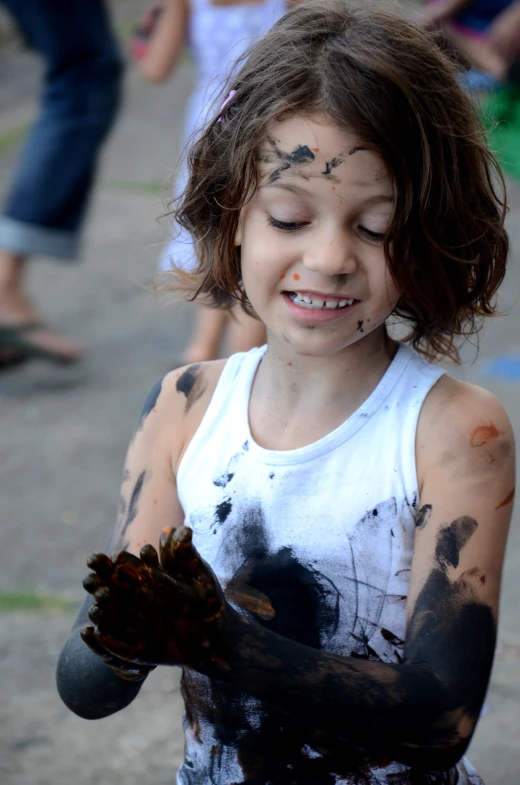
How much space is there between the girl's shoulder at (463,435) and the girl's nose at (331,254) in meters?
0.25

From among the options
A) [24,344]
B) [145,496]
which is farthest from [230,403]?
[24,344]

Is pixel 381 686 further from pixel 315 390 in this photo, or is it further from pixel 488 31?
pixel 488 31

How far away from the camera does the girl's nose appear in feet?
4.87

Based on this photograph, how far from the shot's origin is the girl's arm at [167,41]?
13.2 ft

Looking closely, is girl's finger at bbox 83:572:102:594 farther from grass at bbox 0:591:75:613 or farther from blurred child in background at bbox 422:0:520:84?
blurred child in background at bbox 422:0:520:84

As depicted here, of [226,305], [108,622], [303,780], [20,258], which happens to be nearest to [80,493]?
[20,258]

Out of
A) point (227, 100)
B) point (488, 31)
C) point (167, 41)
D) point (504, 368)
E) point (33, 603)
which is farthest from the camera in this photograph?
point (488, 31)

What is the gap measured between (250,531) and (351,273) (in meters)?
0.42

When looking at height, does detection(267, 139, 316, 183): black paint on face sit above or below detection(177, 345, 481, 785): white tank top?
above

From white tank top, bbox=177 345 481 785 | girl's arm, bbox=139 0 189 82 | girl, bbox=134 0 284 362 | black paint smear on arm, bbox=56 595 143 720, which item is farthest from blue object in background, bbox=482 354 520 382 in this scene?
black paint smear on arm, bbox=56 595 143 720

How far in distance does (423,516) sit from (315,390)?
274 millimetres

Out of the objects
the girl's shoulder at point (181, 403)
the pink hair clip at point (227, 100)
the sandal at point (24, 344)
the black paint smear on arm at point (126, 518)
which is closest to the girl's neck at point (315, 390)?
the girl's shoulder at point (181, 403)

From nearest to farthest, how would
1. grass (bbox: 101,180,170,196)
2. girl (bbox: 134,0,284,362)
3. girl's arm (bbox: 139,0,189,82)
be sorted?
girl (bbox: 134,0,284,362), girl's arm (bbox: 139,0,189,82), grass (bbox: 101,180,170,196)

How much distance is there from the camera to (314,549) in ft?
5.32
